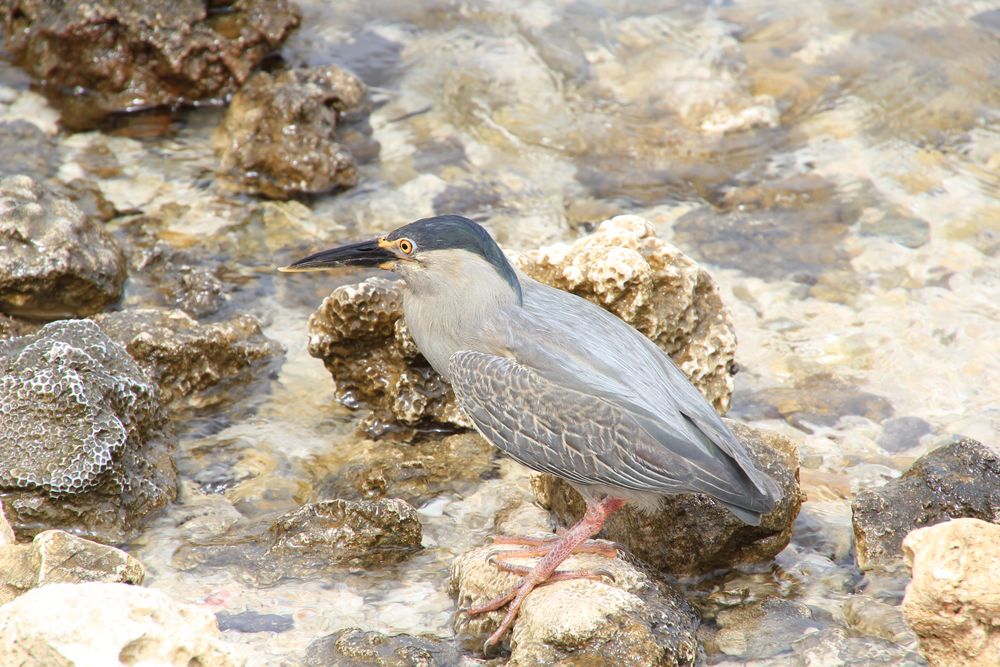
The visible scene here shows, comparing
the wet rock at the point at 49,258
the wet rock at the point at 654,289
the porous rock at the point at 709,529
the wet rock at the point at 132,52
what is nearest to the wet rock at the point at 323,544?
the porous rock at the point at 709,529

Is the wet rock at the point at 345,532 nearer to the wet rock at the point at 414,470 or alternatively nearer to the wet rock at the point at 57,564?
the wet rock at the point at 414,470

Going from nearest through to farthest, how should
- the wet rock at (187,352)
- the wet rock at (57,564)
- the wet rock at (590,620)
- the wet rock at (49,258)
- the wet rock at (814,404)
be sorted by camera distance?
the wet rock at (590,620) → the wet rock at (57,564) → the wet rock at (187,352) → the wet rock at (814,404) → the wet rock at (49,258)

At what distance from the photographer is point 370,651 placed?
4.33m

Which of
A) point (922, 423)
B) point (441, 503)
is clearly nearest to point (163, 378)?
point (441, 503)

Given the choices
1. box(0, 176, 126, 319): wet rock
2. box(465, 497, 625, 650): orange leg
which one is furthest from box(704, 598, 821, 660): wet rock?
box(0, 176, 126, 319): wet rock

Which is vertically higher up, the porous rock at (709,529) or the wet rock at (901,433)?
the porous rock at (709,529)

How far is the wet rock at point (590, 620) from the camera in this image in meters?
4.27

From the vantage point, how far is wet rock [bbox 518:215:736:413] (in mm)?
5992

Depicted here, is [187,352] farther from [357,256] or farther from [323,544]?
[323,544]

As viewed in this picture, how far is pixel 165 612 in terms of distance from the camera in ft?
11.0

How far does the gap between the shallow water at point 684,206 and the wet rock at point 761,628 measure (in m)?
0.05

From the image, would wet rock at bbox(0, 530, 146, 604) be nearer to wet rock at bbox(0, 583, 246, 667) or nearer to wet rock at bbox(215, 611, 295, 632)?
wet rock at bbox(215, 611, 295, 632)

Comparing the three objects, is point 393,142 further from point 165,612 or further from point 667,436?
point 165,612

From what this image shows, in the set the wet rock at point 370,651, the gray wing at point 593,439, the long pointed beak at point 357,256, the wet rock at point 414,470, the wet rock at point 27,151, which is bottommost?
the wet rock at point 414,470
